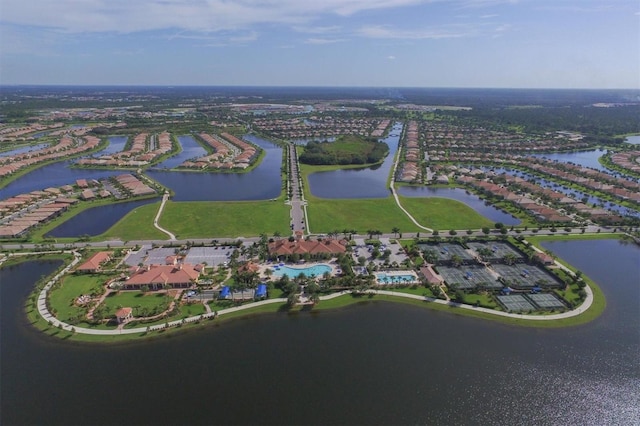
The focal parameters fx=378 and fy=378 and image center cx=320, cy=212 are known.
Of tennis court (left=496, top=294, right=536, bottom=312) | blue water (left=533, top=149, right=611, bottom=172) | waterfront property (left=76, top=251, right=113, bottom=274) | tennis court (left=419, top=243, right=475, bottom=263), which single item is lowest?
tennis court (left=496, top=294, right=536, bottom=312)

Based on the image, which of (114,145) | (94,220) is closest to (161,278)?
(94,220)

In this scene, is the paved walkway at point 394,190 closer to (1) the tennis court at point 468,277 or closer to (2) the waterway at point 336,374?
(1) the tennis court at point 468,277

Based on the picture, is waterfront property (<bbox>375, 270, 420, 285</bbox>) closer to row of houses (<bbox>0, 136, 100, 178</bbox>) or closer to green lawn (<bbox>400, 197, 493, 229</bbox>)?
green lawn (<bbox>400, 197, 493, 229</bbox>)

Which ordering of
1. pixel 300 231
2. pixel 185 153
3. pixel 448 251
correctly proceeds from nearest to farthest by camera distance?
1. pixel 448 251
2. pixel 300 231
3. pixel 185 153

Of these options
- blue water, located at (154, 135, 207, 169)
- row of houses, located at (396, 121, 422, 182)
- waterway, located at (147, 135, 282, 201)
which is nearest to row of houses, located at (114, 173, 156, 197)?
waterway, located at (147, 135, 282, 201)

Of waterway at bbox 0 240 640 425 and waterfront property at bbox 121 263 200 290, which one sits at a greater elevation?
waterfront property at bbox 121 263 200 290

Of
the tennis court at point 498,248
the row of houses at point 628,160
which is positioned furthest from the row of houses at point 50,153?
the row of houses at point 628,160

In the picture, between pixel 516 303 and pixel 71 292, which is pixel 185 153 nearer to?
pixel 71 292
